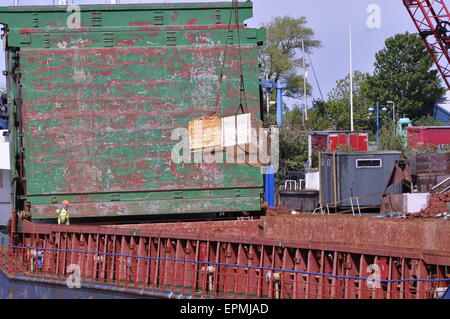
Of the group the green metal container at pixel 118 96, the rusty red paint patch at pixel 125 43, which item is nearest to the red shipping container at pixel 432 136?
the green metal container at pixel 118 96

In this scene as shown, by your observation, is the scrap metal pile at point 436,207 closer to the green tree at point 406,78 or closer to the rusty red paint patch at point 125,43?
the rusty red paint patch at point 125,43

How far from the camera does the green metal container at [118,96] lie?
18.2 metres

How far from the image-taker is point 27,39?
1805 centimetres

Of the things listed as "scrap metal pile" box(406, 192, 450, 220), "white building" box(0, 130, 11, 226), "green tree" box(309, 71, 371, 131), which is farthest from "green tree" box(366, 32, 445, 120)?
"white building" box(0, 130, 11, 226)

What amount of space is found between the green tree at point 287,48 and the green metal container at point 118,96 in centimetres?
5040

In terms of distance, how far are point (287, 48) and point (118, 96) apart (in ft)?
181

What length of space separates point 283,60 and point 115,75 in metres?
52.5

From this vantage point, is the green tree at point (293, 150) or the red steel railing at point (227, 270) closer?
the red steel railing at point (227, 270)

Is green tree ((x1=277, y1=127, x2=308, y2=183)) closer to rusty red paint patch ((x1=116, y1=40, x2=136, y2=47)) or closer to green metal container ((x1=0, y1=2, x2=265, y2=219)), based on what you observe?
green metal container ((x1=0, y1=2, x2=265, y2=219))

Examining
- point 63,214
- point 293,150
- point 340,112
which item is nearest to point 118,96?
point 63,214

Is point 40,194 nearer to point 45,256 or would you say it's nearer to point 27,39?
point 45,256

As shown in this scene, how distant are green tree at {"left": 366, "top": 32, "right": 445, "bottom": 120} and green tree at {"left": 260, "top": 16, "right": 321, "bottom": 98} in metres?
7.53

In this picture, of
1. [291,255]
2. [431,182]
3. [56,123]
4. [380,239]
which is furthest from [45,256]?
[431,182]

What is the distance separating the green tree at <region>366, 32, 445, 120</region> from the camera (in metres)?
64.4
